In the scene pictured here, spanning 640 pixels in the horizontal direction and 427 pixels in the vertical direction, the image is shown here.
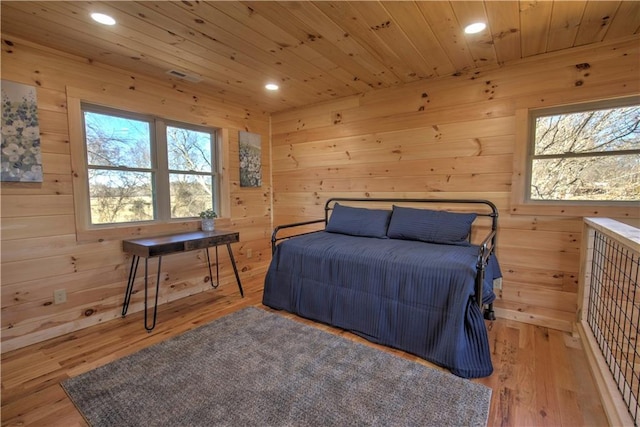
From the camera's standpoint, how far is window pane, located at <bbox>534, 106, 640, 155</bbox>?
2.18 meters

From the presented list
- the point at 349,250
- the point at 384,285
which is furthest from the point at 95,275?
the point at 384,285

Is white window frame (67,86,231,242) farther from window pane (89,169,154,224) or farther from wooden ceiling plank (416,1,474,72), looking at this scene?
wooden ceiling plank (416,1,474,72)

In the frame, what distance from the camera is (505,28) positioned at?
6.56ft

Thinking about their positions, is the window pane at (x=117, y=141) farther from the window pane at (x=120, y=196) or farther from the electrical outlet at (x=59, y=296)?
the electrical outlet at (x=59, y=296)

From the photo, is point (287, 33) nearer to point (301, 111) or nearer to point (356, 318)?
point (301, 111)

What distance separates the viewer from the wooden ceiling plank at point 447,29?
177 cm

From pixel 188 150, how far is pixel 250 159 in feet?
2.53

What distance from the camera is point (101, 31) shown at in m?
2.01

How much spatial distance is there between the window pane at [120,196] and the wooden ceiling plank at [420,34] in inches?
98.8

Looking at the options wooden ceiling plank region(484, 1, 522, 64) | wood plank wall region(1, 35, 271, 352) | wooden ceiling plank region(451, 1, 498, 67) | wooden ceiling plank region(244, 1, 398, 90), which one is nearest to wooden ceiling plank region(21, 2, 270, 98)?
wood plank wall region(1, 35, 271, 352)

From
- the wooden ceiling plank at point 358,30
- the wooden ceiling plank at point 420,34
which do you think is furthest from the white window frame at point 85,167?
the wooden ceiling plank at point 420,34

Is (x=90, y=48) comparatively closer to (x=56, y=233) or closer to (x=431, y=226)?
(x=56, y=233)

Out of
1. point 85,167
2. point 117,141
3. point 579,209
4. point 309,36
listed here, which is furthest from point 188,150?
point 579,209

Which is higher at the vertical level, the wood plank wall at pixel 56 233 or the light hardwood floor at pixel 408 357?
the wood plank wall at pixel 56 233
